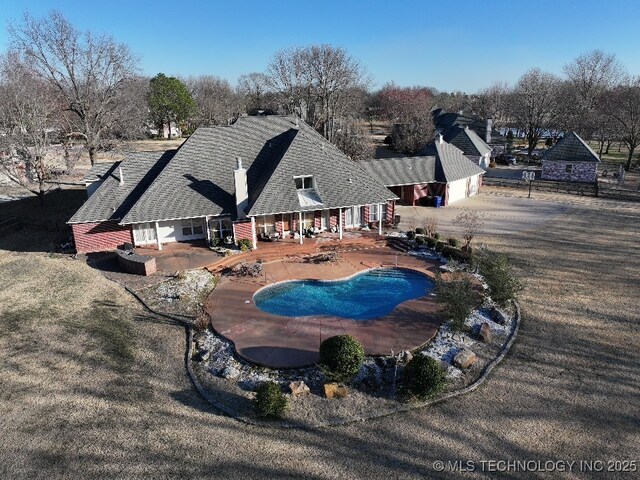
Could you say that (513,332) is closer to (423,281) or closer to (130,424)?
(423,281)

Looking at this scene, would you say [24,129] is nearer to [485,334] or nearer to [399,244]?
[399,244]

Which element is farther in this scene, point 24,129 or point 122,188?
point 24,129

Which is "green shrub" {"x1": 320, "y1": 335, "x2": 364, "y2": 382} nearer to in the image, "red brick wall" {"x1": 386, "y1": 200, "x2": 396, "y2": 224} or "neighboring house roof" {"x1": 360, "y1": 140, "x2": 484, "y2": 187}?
"red brick wall" {"x1": 386, "y1": 200, "x2": 396, "y2": 224}

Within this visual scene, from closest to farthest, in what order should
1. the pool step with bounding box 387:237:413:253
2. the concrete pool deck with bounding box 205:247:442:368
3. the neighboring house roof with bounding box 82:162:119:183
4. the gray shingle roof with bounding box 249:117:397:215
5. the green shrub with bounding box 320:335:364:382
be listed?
the green shrub with bounding box 320:335:364:382
the concrete pool deck with bounding box 205:247:442:368
the gray shingle roof with bounding box 249:117:397:215
the pool step with bounding box 387:237:413:253
the neighboring house roof with bounding box 82:162:119:183

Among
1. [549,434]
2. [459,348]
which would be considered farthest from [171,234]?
[549,434]

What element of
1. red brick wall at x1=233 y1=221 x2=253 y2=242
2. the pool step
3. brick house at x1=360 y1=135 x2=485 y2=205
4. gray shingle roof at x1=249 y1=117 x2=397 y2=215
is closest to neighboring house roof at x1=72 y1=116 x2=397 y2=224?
gray shingle roof at x1=249 y1=117 x2=397 y2=215

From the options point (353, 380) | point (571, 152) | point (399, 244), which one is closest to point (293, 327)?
point (353, 380)

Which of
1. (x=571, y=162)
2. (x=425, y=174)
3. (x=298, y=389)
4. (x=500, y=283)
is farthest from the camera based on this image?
(x=571, y=162)
